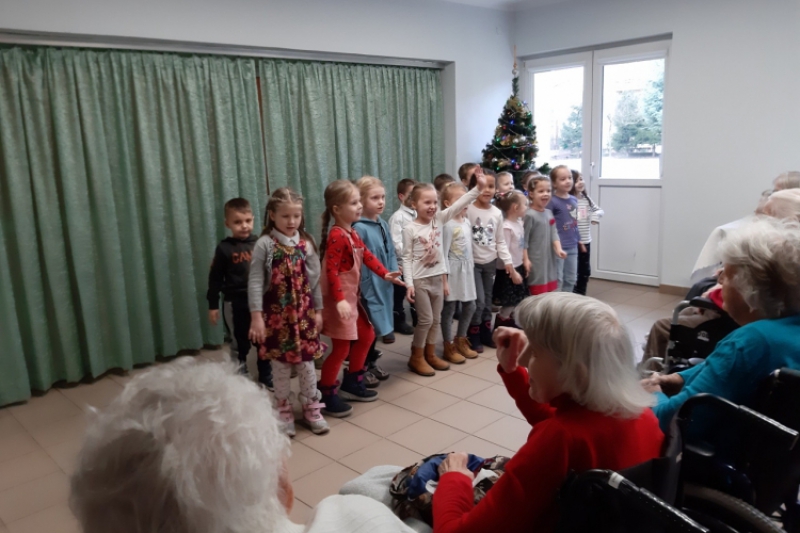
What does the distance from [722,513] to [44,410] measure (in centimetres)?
349

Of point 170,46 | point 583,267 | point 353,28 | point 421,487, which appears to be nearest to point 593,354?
point 421,487

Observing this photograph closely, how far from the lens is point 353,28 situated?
16.1 feet

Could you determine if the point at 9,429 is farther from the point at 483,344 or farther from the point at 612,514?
the point at 612,514

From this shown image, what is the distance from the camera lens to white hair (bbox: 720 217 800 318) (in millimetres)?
1679

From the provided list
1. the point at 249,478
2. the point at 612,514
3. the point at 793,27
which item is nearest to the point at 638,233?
the point at 793,27

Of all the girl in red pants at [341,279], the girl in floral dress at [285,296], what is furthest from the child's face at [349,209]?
the girl in floral dress at [285,296]

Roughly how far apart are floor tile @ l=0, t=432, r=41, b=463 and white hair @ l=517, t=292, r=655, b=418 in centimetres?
284

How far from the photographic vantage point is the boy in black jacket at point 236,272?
3398mm

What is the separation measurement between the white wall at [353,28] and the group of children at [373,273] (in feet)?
4.34

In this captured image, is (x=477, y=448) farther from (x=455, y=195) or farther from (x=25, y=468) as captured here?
(x=25, y=468)

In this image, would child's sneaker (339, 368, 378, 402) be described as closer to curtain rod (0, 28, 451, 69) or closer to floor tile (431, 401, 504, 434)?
floor tile (431, 401, 504, 434)

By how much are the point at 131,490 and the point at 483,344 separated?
145 inches

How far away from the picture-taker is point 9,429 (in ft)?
10.7

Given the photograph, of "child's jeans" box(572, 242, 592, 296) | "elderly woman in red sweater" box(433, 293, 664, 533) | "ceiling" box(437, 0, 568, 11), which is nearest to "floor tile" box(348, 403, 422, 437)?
"elderly woman in red sweater" box(433, 293, 664, 533)
